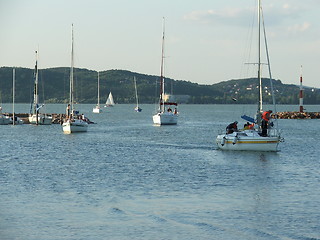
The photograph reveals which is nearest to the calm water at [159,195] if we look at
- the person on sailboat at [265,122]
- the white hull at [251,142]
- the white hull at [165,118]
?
the white hull at [251,142]

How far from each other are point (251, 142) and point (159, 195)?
22312 millimetres

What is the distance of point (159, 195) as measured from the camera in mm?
32750

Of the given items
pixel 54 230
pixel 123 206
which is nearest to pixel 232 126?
pixel 123 206

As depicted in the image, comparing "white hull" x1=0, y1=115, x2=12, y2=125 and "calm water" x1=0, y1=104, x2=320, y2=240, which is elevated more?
"white hull" x1=0, y1=115, x2=12, y2=125

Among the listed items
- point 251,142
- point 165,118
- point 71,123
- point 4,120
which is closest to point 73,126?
point 71,123

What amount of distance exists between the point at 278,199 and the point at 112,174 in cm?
1344

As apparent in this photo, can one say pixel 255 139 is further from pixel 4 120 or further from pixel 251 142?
pixel 4 120

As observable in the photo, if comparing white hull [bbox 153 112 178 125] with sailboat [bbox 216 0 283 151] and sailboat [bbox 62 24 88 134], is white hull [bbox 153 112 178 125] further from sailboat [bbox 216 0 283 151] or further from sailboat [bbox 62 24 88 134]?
sailboat [bbox 216 0 283 151]

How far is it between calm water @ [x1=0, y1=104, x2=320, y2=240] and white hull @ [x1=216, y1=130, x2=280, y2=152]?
666 millimetres

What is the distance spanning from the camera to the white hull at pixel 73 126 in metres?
82.7

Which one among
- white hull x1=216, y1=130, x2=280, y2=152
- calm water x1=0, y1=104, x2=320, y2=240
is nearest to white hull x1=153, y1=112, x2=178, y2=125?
calm water x1=0, y1=104, x2=320, y2=240

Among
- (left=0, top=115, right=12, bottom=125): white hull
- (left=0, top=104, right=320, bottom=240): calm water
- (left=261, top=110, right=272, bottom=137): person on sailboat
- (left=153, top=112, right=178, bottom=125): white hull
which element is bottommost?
(left=0, top=104, right=320, bottom=240): calm water

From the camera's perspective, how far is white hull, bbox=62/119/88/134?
8269cm

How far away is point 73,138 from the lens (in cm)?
7744
